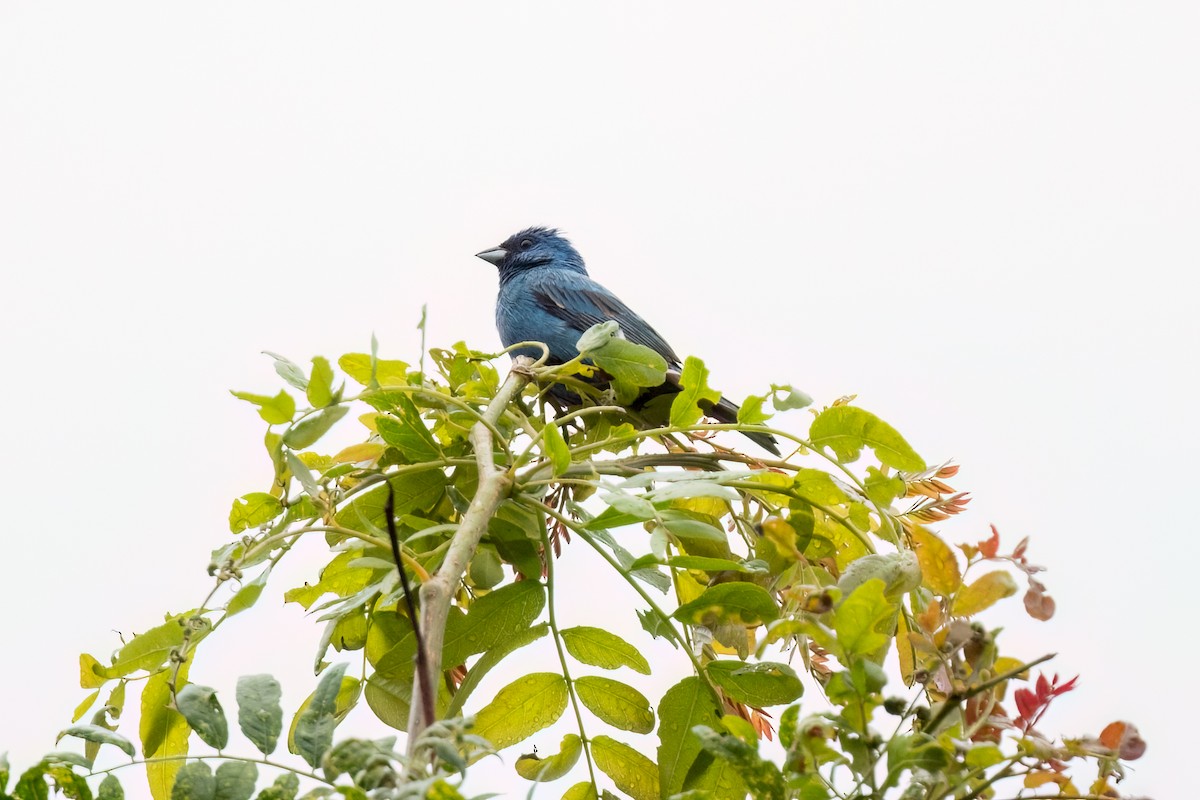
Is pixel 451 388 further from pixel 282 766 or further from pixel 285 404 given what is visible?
pixel 282 766

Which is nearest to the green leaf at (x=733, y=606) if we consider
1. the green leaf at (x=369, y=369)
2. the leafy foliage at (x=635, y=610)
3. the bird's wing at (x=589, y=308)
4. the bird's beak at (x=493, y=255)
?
the leafy foliage at (x=635, y=610)

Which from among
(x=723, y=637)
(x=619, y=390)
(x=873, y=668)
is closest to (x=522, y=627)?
(x=723, y=637)

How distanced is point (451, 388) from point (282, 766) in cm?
83

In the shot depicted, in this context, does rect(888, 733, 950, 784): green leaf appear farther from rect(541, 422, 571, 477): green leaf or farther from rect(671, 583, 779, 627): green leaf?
rect(541, 422, 571, 477): green leaf

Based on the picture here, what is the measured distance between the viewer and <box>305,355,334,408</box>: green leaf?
1.33 meters

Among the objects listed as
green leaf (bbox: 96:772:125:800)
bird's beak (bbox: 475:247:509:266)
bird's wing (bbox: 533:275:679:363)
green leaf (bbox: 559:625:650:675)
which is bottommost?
green leaf (bbox: 96:772:125:800)

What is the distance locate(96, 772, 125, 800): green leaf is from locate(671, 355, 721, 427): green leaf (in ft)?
2.89

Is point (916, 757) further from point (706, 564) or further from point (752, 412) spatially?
point (752, 412)

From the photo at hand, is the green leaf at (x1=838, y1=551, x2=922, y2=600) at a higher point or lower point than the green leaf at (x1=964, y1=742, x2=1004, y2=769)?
higher

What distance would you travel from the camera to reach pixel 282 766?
107 centimetres

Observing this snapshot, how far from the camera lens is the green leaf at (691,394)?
5.51 ft

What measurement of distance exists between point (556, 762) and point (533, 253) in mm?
3437

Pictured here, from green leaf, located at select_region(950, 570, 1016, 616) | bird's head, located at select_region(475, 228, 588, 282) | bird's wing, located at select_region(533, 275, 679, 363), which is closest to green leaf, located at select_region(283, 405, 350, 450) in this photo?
green leaf, located at select_region(950, 570, 1016, 616)

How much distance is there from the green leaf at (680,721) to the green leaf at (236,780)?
60cm
